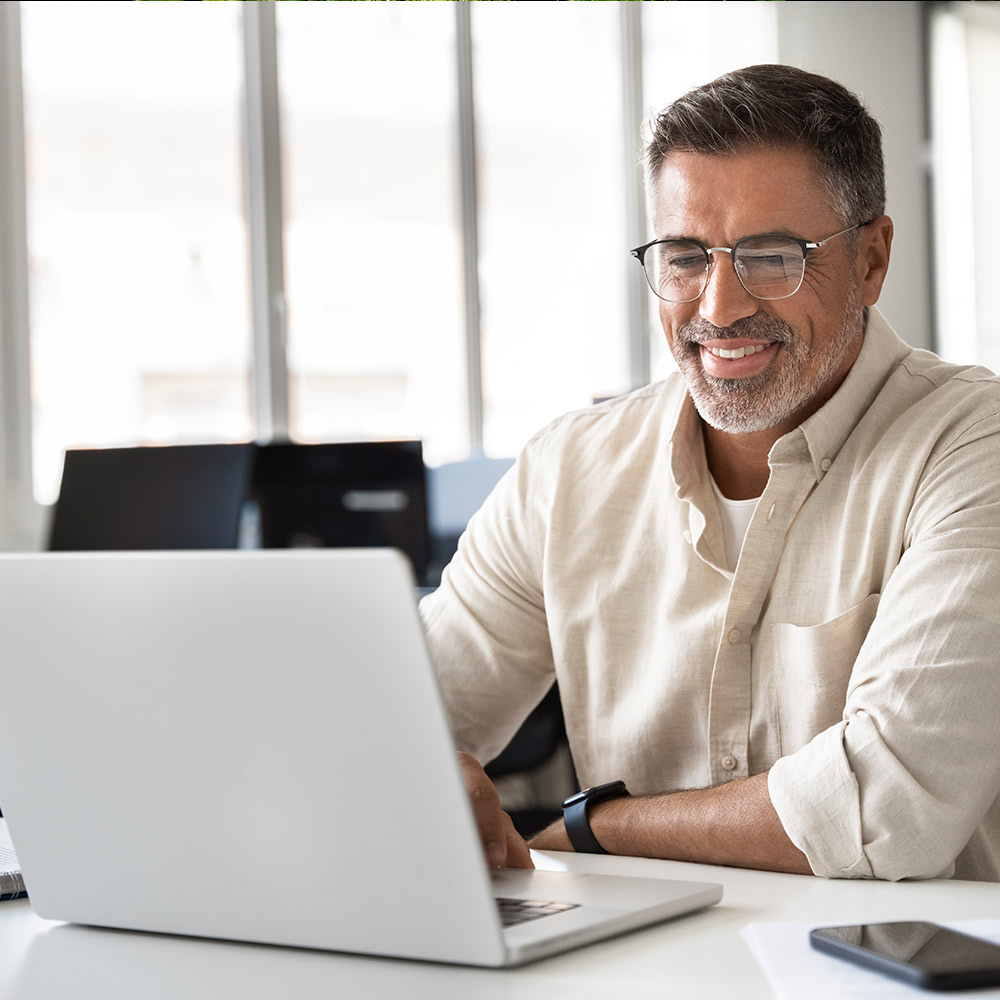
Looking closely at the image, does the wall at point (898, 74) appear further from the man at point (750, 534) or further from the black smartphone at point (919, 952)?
the black smartphone at point (919, 952)

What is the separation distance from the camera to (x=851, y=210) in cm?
151

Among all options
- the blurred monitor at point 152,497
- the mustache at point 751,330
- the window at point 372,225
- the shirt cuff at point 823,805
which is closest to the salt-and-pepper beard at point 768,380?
the mustache at point 751,330

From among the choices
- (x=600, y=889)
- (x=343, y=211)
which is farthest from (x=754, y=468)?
(x=343, y=211)

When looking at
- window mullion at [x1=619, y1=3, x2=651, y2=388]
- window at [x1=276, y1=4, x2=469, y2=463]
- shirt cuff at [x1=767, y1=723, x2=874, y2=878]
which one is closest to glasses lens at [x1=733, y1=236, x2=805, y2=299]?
shirt cuff at [x1=767, y1=723, x2=874, y2=878]

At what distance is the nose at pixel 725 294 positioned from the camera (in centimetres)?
147

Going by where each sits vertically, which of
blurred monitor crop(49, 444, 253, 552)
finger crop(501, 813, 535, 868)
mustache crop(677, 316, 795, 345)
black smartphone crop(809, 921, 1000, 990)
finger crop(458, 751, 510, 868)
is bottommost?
finger crop(501, 813, 535, 868)

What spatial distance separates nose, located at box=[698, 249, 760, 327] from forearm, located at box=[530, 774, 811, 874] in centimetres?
55

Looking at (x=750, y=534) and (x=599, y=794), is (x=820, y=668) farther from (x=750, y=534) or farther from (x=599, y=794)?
(x=599, y=794)

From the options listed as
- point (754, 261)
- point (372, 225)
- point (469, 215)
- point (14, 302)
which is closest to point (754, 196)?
point (754, 261)

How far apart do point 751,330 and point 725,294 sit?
55 mm

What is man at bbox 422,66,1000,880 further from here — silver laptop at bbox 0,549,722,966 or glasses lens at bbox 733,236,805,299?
silver laptop at bbox 0,549,722,966

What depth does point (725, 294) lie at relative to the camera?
4.83 feet

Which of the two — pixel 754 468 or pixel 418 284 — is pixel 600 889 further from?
pixel 418 284

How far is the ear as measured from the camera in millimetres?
1543
